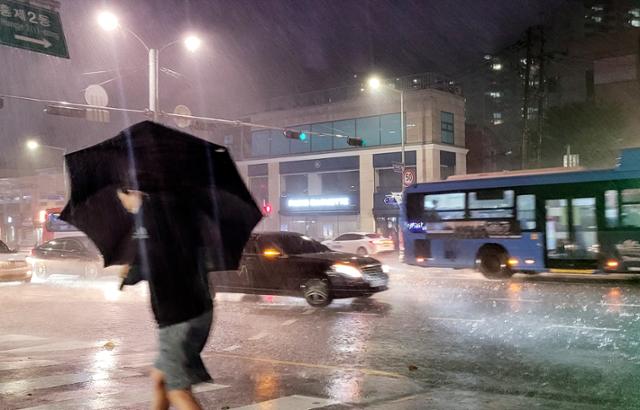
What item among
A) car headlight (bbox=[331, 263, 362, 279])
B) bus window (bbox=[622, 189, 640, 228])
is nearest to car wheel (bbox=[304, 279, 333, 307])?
car headlight (bbox=[331, 263, 362, 279])

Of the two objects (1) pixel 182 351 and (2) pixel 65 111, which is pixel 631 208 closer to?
(1) pixel 182 351

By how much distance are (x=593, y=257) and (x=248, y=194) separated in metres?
15.2

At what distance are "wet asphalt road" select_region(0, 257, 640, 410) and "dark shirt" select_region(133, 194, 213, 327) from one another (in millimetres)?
2534

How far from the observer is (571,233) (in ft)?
57.5

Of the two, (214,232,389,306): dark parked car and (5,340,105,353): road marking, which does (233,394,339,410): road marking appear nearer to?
(5,340,105,353): road marking

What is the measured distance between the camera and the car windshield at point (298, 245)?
13.8 meters

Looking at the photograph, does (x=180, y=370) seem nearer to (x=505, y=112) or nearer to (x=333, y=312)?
(x=333, y=312)

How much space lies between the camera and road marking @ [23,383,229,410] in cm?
588

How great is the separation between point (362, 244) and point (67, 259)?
48.4ft

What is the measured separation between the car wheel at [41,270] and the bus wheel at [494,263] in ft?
51.1

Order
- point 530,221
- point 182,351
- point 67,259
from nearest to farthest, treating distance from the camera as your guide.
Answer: point 182,351 < point 530,221 < point 67,259

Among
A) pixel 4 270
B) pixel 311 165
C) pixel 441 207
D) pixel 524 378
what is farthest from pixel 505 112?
pixel 524 378

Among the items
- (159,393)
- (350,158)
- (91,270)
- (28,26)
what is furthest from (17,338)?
(350,158)

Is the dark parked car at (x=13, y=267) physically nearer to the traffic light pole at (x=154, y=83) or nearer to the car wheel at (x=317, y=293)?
the traffic light pole at (x=154, y=83)
